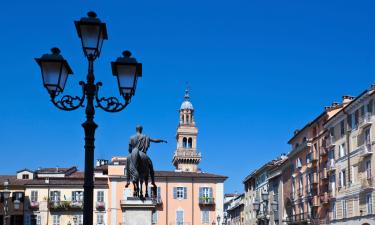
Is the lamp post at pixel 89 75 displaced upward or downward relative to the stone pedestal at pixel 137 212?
upward

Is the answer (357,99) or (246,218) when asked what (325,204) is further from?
(246,218)

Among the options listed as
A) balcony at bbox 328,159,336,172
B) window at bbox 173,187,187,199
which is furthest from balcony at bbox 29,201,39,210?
balcony at bbox 328,159,336,172

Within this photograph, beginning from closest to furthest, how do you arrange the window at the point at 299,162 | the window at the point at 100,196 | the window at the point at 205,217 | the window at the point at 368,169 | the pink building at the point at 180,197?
the window at the point at 368,169, the window at the point at 299,162, the window at the point at 100,196, the pink building at the point at 180,197, the window at the point at 205,217

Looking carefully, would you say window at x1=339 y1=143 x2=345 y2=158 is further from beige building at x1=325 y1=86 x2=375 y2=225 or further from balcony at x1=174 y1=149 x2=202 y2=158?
balcony at x1=174 y1=149 x2=202 y2=158

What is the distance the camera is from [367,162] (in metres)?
49.1

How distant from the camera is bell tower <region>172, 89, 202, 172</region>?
133 metres

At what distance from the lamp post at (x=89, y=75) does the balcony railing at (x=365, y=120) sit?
1611 inches

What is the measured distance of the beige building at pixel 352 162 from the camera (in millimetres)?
48656

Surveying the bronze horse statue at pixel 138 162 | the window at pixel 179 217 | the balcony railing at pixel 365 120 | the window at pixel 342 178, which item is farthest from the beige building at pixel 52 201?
the bronze horse statue at pixel 138 162

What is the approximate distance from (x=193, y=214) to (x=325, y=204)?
1056 inches

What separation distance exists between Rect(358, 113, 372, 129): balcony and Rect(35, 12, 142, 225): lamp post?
4085cm

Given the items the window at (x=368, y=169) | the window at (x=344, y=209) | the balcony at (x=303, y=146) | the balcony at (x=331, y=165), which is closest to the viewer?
the window at (x=368, y=169)

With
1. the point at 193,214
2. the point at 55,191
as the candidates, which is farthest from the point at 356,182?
the point at 55,191

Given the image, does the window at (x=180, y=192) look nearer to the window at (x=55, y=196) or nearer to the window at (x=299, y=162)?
the window at (x=55, y=196)
